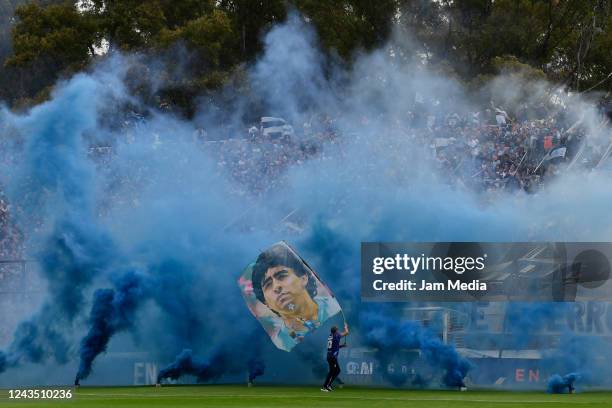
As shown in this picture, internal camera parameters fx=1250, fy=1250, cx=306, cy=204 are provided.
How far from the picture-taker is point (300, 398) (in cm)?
2455

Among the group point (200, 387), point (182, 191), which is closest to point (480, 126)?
point (182, 191)

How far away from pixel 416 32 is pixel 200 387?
2468cm

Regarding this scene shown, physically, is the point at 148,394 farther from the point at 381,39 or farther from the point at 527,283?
the point at 381,39

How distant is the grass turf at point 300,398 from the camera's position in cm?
2270

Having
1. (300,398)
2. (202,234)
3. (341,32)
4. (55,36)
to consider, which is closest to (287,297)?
(300,398)

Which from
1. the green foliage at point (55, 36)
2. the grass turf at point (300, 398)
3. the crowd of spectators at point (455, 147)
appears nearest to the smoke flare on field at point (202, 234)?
the grass turf at point (300, 398)

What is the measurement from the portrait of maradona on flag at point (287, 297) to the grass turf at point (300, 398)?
4.30 ft

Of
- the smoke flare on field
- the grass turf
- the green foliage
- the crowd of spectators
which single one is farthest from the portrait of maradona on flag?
the green foliage

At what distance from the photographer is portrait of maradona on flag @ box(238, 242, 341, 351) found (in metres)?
27.6

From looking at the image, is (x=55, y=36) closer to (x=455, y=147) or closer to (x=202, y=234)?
(x=455, y=147)

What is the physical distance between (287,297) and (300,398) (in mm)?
3581

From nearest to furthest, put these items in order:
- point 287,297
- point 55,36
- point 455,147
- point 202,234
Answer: point 287,297 < point 202,234 < point 455,147 < point 55,36

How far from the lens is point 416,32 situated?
162ft

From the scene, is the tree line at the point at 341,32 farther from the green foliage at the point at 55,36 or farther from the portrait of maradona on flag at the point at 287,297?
the portrait of maradona on flag at the point at 287,297
